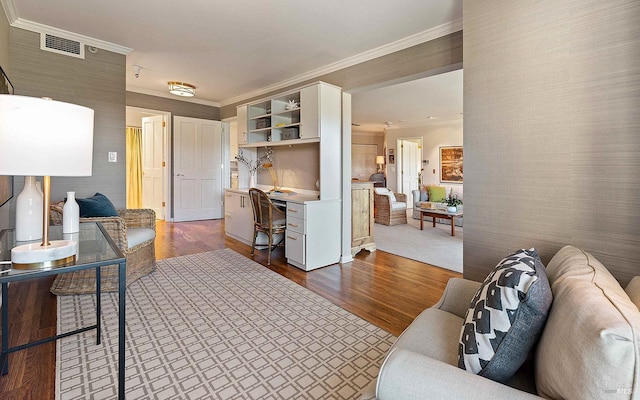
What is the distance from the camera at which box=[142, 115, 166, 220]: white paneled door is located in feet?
20.2

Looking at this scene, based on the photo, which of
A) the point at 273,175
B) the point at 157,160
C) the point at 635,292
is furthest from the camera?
the point at 157,160

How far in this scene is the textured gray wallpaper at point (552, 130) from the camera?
55.0 inches

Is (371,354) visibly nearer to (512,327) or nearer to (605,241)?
(512,327)

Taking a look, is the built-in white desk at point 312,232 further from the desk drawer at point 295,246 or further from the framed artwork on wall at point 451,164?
the framed artwork on wall at point 451,164

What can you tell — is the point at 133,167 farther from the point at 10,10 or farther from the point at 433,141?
the point at 433,141

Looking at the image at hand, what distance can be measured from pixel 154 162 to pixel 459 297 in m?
6.47

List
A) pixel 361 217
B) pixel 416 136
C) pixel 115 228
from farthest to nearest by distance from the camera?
pixel 416 136 < pixel 361 217 < pixel 115 228

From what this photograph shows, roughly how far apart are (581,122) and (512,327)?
1.17m

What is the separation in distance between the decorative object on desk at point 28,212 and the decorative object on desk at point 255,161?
3553 millimetres

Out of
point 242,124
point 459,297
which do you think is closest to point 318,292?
point 459,297

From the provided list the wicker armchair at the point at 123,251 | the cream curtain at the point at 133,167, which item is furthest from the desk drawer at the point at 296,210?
the cream curtain at the point at 133,167

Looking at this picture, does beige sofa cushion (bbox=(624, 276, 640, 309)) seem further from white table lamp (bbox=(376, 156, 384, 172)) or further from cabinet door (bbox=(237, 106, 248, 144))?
white table lamp (bbox=(376, 156, 384, 172))

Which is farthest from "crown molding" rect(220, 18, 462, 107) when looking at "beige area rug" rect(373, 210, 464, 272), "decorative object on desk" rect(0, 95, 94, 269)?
"decorative object on desk" rect(0, 95, 94, 269)

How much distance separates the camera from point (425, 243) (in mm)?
4930
